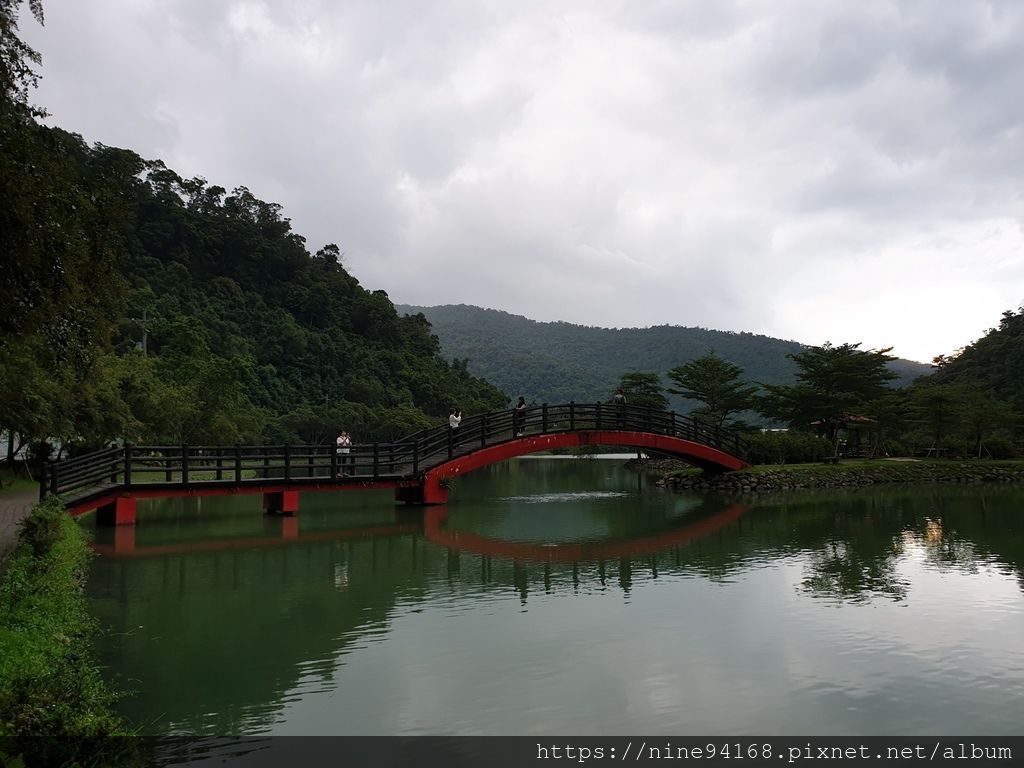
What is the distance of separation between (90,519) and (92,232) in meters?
14.0

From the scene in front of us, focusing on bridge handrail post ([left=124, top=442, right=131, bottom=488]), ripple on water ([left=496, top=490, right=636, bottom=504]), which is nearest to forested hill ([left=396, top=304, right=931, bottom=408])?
ripple on water ([left=496, top=490, right=636, bottom=504])

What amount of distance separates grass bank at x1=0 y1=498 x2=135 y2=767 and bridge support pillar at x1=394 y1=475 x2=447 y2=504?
44.0 ft

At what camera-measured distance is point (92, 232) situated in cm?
1038

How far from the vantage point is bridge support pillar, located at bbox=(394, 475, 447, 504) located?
80.1ft

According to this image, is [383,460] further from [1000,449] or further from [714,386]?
[1000,449]

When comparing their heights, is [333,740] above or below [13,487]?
below

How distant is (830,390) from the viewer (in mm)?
43969

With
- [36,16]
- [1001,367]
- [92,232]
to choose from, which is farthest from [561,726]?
[1001,367]

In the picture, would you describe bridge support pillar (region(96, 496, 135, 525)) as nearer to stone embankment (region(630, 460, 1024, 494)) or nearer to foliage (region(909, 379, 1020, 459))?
stone embankment (region(630, 460, 1024, 494))

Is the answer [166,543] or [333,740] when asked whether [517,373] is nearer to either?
[166,543]

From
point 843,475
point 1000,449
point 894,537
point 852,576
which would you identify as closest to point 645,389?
point 1000,449

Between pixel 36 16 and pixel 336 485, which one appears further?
pixel 336 485

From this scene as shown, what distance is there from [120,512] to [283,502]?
4.14 metres

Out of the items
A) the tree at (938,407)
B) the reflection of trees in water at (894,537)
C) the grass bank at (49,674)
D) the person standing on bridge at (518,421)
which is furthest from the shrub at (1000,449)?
the grass bank at (49,674)
